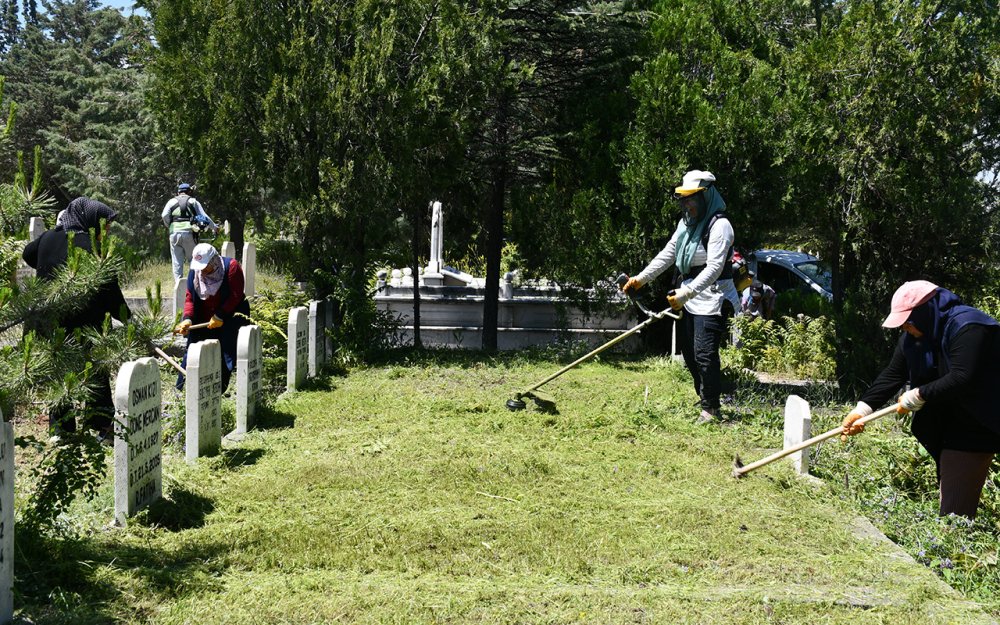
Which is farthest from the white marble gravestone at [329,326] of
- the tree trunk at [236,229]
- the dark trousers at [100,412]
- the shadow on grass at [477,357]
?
the tree trunk at [236,229]

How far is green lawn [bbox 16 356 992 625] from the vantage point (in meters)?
→ 4.32

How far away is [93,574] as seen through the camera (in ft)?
14.7

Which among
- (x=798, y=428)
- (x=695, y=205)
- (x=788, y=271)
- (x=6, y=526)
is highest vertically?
(x=695, y=205)

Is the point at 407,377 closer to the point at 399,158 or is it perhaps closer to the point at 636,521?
the point at 399,158

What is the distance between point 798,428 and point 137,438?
4292 mm

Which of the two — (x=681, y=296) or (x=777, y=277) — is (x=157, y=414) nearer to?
(x=681, y=296)

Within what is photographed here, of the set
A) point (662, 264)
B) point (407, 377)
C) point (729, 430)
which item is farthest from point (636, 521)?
→ point (407, 377)

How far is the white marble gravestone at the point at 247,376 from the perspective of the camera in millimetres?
7824

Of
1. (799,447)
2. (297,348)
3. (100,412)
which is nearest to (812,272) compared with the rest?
(297,348)

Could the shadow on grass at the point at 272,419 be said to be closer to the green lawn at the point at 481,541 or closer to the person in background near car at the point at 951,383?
the green lawn at the point at 481,541

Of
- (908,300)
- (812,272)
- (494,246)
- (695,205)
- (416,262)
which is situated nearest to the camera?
(908,300)

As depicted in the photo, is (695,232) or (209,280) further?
(209,280)

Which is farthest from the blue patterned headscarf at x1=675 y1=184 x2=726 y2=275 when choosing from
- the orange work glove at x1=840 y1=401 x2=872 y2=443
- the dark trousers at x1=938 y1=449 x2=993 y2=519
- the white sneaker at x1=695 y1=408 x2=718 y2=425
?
the dark trousers at x1=938 y1=449 x2=993 y2=519

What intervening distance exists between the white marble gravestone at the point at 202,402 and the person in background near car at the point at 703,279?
3.68 metres
